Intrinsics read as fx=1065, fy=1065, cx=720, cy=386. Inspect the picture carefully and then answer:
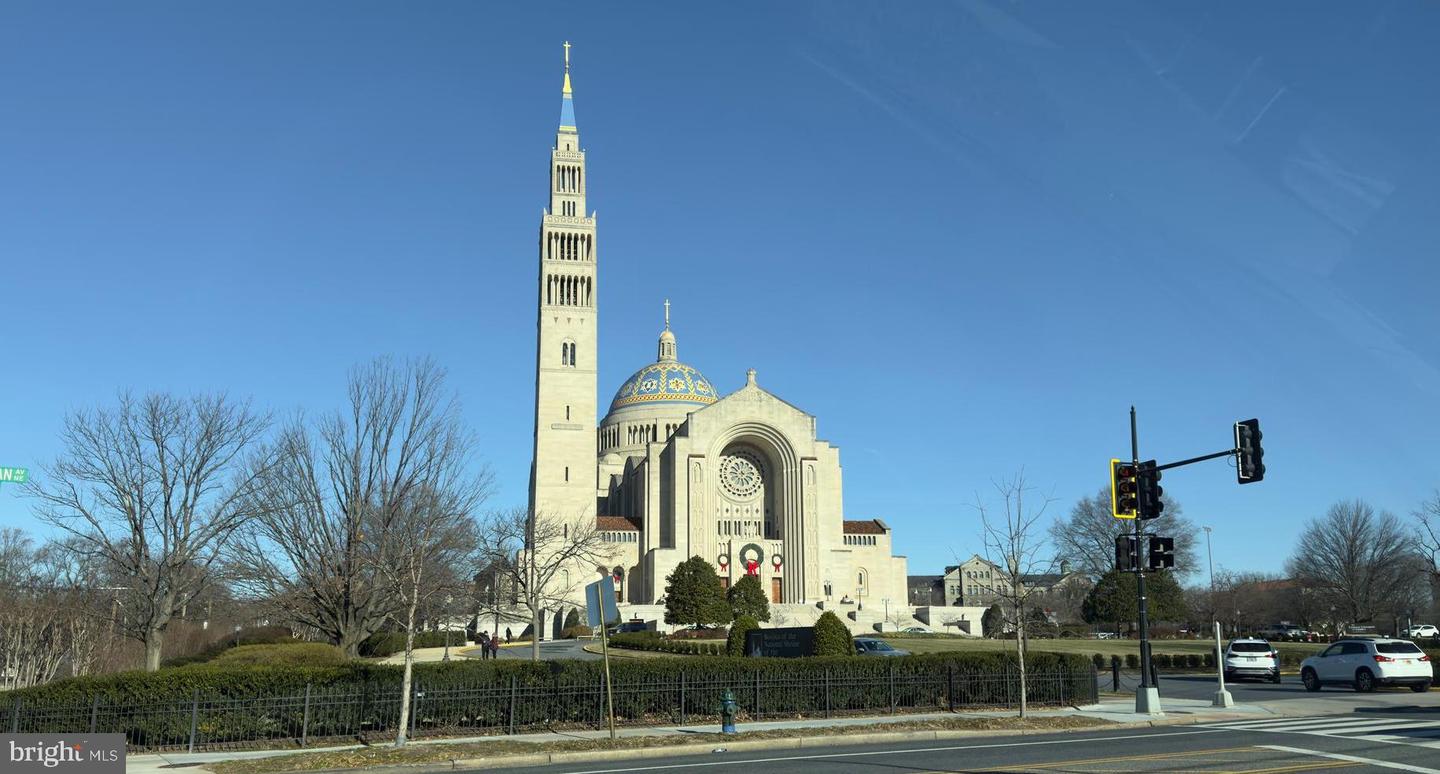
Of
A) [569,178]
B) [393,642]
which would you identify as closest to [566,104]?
[569,178]

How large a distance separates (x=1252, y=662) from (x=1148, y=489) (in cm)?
1626

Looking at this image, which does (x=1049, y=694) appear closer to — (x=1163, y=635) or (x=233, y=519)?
(x=233, y=519)

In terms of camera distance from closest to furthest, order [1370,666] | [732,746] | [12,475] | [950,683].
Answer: [12,475], [732,746], [950,683], [1370,666]

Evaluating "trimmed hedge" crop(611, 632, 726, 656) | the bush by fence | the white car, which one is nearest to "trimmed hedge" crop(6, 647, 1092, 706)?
the bush by fence

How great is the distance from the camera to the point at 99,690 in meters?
17.9

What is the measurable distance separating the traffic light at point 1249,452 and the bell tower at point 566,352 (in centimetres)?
6585

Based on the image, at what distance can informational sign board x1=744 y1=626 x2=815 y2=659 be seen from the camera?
28.9m

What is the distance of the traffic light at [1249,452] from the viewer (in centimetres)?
2028

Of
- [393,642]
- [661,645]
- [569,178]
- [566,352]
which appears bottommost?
[661,645]

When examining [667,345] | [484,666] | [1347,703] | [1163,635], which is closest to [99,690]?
[484,666]

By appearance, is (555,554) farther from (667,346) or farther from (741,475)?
(667,346)

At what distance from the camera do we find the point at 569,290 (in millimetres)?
90750

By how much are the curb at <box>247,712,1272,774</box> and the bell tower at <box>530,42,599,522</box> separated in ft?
211

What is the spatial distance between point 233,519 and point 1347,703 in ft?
104
